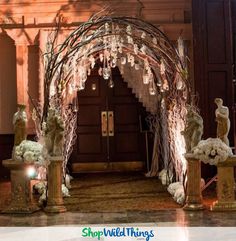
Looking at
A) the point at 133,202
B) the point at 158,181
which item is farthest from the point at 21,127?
the point at 158,181

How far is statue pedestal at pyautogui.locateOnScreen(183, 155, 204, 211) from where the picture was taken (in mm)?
6289

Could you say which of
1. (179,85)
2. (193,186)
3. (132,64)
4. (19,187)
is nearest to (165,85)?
(179,85)

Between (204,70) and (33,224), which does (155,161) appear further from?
(33,224)

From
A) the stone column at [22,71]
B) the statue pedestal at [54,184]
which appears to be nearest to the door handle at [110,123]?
the stone column at [22,71]

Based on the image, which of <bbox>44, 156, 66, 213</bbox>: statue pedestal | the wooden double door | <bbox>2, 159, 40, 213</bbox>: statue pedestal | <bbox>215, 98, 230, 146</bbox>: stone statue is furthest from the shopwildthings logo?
the wooden double door

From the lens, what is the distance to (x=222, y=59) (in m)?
9.16

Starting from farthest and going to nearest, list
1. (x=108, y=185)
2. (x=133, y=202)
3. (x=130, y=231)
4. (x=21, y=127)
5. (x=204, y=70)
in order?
(x=204, y=70)
(x=108, y=185)
(x=133, y=202)
(x=21, y=127)
(x=130, y=231)

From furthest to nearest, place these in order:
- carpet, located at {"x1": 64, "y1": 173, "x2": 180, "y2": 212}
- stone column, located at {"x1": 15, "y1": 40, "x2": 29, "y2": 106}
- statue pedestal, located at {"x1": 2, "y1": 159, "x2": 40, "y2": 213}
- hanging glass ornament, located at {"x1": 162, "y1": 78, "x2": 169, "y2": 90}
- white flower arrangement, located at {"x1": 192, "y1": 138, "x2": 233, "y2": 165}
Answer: stone column, located at {"x1": 15, "y1": 40, "x2": 29, "y2": 106}, hanging glass ornament, located at {"x1": 162, "y1": 78, "x2": 169, "y2": 90}, carpet, located at {"x1": 64, "y1": 173, "x2": 180, "y2": 212}, statue pedestal, located at {"x1": 2, "y1": 159, "x2": 40, "y2": 213}, white flower arrangement, located at {"x1": 192, "y1": 138, "x2": 233, "y2": 165}

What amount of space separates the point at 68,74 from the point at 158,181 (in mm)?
2634

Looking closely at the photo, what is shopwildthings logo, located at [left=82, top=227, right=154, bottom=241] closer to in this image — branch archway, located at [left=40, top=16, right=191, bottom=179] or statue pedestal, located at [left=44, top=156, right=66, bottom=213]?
statue pedestal, located at [left=44, top=156, right=66, bottom=213]

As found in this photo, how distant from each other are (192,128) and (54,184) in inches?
74.5

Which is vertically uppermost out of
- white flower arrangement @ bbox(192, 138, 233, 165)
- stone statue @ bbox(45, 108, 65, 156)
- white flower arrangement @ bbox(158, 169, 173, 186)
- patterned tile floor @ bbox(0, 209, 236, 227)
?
stone statue @ bbox(45, 108, 65, 156)

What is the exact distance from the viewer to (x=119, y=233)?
16.3 feet

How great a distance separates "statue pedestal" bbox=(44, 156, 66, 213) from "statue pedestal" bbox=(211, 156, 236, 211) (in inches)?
75.0
